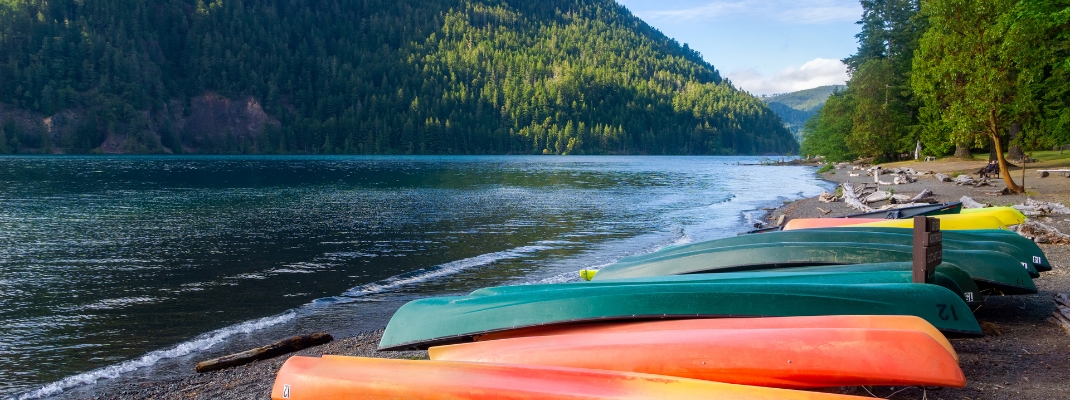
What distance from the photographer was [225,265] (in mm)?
15398

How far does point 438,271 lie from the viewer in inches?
579

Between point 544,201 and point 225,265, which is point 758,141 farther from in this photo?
point 225,265

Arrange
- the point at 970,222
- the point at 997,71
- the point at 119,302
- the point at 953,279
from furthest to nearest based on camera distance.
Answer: the point at 997,71
the point at 119,302
the point at 970,222
the point at 953,279

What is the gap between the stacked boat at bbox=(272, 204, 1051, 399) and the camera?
4281 mm

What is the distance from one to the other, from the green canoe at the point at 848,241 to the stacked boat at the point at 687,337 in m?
0.46

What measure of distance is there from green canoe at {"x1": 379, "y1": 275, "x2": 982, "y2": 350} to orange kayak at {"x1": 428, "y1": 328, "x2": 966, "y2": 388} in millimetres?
426

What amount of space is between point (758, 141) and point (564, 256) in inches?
7479

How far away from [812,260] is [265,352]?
651 centimetres

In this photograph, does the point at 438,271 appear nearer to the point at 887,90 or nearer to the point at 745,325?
the point at 745,325

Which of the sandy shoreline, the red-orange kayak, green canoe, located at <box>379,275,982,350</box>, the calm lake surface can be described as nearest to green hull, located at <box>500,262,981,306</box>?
the sandy shoreline

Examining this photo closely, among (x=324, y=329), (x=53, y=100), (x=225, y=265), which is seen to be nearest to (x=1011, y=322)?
(x=324, y=329)

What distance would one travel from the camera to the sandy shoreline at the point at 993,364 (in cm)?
485

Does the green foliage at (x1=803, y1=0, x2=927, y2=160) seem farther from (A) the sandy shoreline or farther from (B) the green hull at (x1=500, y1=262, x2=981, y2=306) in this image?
(B) the green hull at (x1=500, y1=262, x2=981, y2=306)

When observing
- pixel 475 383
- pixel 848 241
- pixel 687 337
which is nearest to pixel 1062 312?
pixel 848 241
